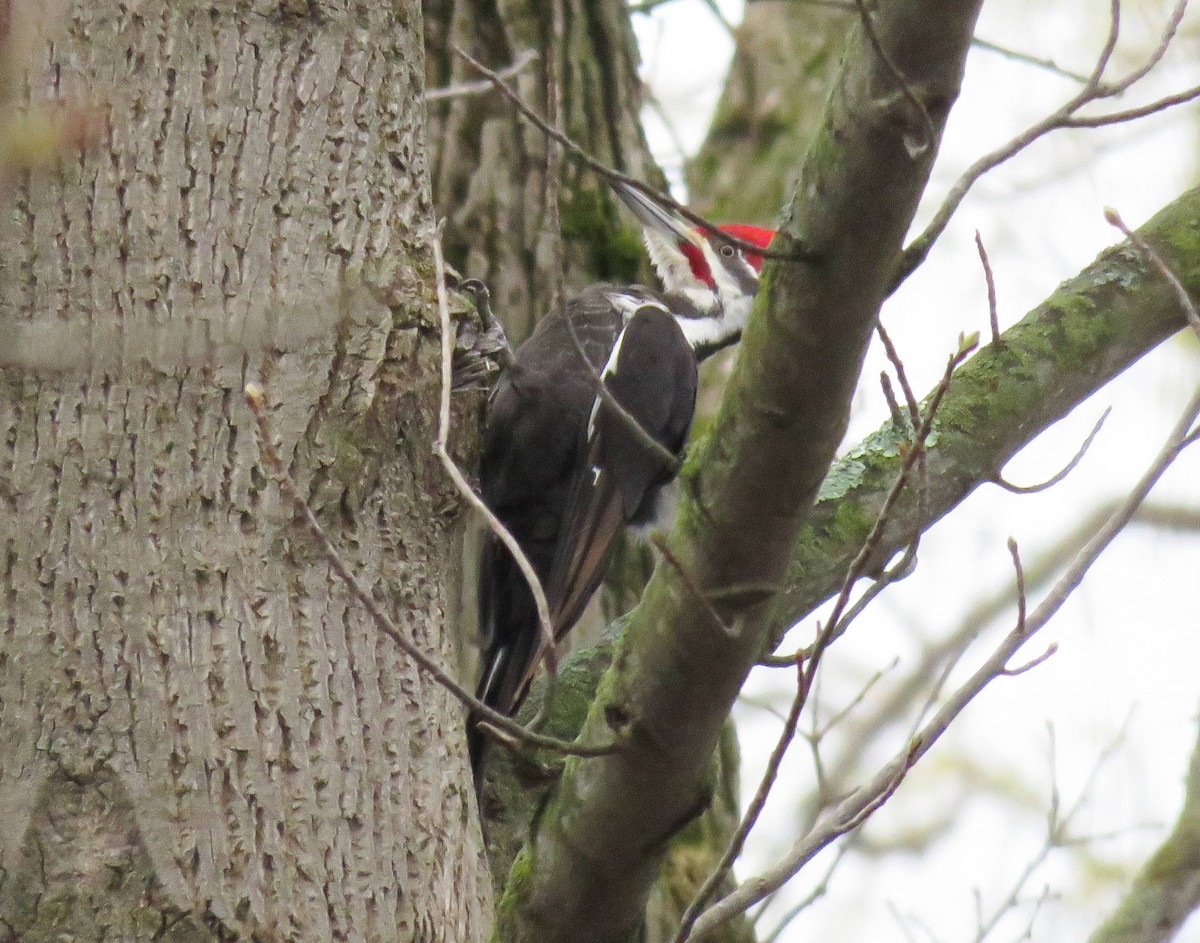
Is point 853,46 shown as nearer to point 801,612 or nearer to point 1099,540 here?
point 1099,540

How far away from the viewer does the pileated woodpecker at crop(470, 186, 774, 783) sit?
311cm

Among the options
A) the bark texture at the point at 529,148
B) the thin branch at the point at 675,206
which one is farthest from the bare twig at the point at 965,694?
the bark texture at the point at 529,148

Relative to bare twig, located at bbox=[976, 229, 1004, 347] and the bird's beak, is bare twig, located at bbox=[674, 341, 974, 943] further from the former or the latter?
the bird's beak

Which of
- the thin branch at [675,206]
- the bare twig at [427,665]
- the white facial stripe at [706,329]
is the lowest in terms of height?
the bare twig at [427,665]

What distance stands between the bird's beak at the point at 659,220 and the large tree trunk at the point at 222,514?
5.14ft

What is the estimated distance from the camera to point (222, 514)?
185 cm

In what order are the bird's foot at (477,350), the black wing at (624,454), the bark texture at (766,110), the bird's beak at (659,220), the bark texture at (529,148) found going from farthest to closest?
the bark texture at (766,110) → the bird's beak at (659,220) → the bark texture at (529,148) → the black wing at (624,454) → the bird's foot at (477,350)

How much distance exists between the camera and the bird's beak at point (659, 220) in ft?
12.1

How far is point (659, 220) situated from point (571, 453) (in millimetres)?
824

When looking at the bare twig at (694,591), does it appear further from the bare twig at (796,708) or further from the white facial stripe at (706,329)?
the white facial stripe at (706,329)

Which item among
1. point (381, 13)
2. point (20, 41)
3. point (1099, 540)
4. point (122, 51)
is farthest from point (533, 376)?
point (20, 41)

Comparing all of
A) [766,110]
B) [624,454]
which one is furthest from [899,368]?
[766,110]

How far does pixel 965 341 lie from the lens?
179 centimetres

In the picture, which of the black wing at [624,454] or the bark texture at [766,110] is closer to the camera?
the black wing at [624,454]
